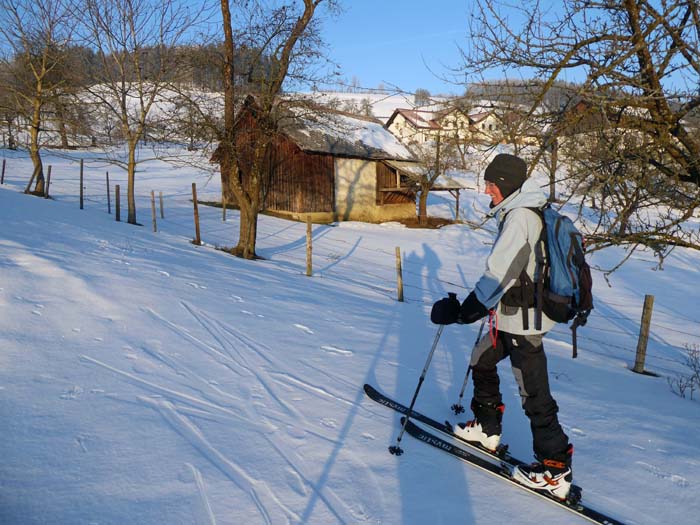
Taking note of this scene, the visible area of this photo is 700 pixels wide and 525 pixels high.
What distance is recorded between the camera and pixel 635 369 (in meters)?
7.52

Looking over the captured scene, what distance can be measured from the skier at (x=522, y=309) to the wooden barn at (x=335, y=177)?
21615mm

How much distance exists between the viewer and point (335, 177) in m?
26.2

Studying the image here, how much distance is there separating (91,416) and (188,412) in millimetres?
673

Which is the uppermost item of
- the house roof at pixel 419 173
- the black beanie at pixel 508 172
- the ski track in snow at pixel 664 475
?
the house roof at pixel 419 173

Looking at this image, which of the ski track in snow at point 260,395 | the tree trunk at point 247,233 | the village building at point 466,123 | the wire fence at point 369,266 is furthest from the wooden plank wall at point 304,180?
the village building at point 466,123

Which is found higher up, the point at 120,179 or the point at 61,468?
the point at 120,179

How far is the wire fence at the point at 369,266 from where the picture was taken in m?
10.5

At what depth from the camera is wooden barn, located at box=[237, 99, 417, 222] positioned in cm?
2573

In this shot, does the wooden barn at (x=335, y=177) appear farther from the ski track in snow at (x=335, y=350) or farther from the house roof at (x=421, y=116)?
the ski track in snow at (x=335, y=350)

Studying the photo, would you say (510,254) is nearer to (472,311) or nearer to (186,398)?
(472,311)

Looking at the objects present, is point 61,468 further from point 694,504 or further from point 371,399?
point 694,504

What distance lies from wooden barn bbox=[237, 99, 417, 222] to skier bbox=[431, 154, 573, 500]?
21615 mm

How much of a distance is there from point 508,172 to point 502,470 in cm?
204

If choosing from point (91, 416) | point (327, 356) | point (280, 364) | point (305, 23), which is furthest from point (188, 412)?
point (305, 23)
